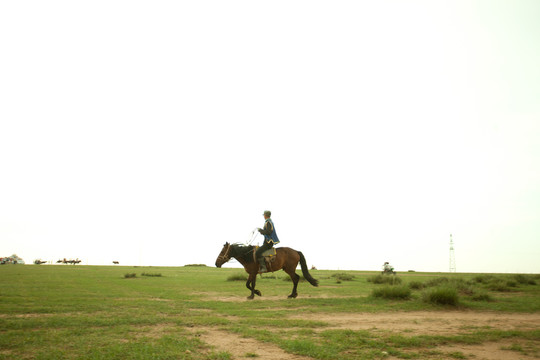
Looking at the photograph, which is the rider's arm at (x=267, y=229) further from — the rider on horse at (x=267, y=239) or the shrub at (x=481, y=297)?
the shrub at (x=481, y=297)

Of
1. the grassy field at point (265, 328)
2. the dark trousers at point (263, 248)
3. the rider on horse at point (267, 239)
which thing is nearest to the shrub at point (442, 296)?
the grassy field at point (265, 328)

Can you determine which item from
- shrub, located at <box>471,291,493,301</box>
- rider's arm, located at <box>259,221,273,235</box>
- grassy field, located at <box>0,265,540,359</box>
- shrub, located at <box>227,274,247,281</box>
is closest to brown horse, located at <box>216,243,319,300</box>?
rider's arm, located at <box>259,221,273,235</box>

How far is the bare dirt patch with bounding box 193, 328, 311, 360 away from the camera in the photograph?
645 centimetres

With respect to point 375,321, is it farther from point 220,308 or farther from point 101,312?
point 101,312

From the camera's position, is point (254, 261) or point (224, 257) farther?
point (224, 257)

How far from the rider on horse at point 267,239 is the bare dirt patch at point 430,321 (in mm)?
5031

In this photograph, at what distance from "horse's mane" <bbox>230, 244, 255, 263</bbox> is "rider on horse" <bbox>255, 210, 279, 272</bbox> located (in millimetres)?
537

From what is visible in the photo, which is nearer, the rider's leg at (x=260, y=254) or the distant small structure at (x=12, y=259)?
the rider's leg at (x=260, y=254)

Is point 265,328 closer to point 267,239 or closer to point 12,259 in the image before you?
point 267,239

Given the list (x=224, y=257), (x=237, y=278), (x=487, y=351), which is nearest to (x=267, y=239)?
(x=224, y=257)

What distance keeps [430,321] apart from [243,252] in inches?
342

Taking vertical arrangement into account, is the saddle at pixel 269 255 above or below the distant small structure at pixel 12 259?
above

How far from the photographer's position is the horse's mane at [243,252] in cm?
1652

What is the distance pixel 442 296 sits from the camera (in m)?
13.8
